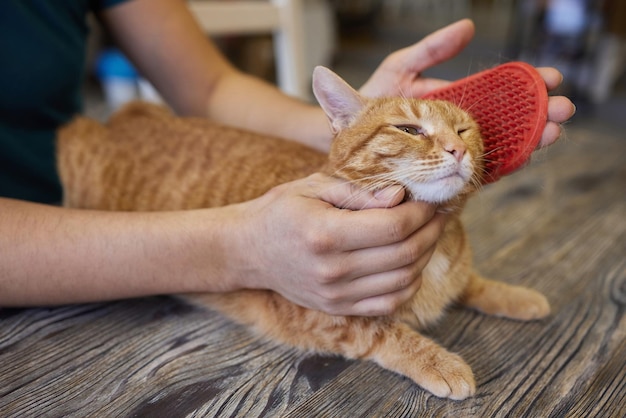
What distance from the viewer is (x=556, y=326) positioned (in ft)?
3.26

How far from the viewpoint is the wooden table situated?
783mm

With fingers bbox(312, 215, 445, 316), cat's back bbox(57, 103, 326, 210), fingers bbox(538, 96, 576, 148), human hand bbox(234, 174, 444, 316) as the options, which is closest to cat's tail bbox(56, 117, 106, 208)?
cat's back bbox(57, 103, 326, 210)

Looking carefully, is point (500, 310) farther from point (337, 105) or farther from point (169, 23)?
point (169, 23)

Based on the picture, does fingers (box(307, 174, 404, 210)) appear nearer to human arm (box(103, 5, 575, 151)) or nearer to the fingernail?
the fingernail

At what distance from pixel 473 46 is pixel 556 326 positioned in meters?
3.52

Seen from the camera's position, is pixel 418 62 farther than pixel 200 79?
No

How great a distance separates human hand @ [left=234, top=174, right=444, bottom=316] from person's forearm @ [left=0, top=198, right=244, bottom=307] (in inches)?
3.8

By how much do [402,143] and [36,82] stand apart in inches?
35.3

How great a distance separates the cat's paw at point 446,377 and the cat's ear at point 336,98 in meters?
0.49

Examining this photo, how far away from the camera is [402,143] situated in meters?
0.90

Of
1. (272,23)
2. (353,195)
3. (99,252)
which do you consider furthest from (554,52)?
(99,252)

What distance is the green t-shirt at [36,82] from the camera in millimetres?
1142

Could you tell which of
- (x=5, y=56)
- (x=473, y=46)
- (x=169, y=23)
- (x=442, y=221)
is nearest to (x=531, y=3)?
(x=473, y=46)

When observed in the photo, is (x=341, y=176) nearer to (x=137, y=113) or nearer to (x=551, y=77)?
(x=551, y=77)
